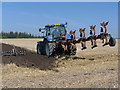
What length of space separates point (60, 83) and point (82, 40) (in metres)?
5.42

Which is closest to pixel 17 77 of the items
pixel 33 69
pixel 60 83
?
pixel 33 69

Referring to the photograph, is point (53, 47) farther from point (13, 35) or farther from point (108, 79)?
point (13, 35)

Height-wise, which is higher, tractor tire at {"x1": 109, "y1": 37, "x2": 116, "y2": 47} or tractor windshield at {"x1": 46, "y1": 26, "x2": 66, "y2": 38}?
tractor windshield at {"x1": 46, "y1": 26, "x2": 66, "y2": 38}

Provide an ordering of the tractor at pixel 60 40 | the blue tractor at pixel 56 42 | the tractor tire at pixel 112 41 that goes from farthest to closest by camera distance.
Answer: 1. the blue tractor at pixel 56 42
2. the tractor at pixel 60 40
3. the tractor tire at pixel 112 41

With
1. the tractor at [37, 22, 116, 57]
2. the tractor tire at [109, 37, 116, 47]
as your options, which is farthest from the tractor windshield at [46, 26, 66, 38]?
the tractor tire at [109, 37, 116, 47]

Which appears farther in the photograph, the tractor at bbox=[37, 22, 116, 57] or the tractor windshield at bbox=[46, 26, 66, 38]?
the tractor windshield at bbox=[46, 26, 66, 38]

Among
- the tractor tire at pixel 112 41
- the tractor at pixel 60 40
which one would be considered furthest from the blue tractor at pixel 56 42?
the tractor tire at pixel 112 41

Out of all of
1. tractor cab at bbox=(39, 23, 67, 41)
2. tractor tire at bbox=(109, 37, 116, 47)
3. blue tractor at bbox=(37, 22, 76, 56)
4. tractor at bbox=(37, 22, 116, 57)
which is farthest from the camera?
tractor cab at bbox=(39, 23, 67, 41)

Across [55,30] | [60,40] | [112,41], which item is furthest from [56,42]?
[112,41]

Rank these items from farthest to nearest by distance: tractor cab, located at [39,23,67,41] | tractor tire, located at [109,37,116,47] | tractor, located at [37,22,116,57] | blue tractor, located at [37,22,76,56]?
tractor cab, located at [39,23,67,41] < blue tractor, located at [37,22,76,56] < tractor, located at [37,22,116,57] < tractor tire, located at [109,37,116,47]

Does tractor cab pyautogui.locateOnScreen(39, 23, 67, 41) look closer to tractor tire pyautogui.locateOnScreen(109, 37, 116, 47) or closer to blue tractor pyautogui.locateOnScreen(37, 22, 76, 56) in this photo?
blue tractor pyautogui.locateOnScreen(37, 22, 76, 56)

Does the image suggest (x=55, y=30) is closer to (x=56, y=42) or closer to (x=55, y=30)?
(x=55, y=30)

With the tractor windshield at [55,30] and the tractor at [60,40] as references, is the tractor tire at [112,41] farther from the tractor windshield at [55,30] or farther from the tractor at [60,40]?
the tractor windshield at [55,30]

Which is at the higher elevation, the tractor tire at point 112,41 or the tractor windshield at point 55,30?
the tractor windshield at point 55,30
